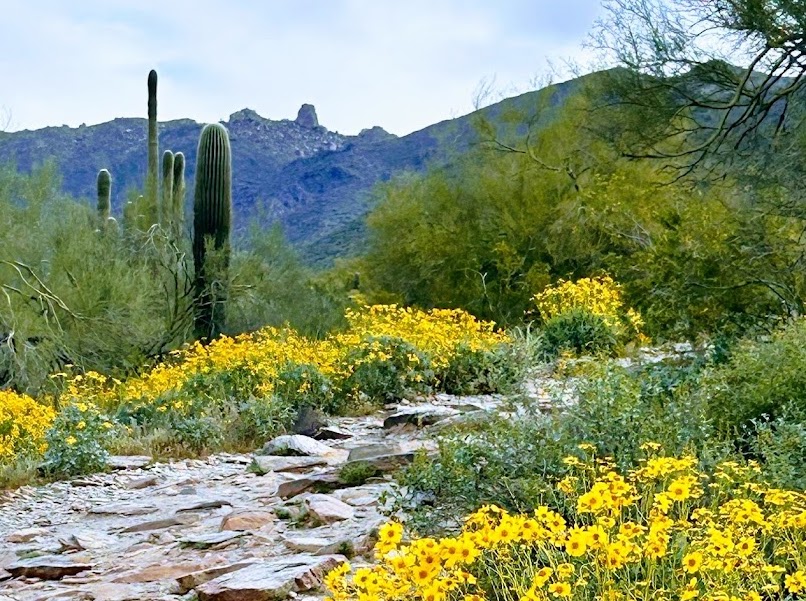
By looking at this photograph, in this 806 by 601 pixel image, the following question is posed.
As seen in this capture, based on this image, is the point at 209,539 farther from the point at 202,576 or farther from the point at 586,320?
the point at 586,320

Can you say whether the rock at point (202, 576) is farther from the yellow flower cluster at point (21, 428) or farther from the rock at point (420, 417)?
the yellow flower cluster at point (21, 428)

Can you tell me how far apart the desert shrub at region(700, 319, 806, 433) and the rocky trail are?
108cm

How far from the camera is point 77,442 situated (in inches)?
236

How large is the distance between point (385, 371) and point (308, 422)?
133cm

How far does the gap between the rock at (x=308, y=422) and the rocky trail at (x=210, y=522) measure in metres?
0.12

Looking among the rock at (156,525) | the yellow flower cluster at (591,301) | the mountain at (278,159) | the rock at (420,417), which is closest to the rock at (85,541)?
the rock at (156,525)

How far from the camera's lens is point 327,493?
460cm

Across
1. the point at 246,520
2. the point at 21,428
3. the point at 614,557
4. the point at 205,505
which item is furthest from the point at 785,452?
the point at 21,428

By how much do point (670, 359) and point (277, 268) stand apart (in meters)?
11.4

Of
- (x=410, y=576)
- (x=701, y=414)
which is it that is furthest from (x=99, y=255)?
(x=410, y=576)

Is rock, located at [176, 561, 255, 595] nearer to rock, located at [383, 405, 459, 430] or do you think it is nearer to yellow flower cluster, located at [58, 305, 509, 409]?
rock, located at [383, 405, 459, 430]

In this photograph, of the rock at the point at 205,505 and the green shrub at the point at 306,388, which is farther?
the green shrub at the point at 306,388

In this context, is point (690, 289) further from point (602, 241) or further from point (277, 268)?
point (277, 268)

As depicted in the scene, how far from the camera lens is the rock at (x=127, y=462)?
614 cm
